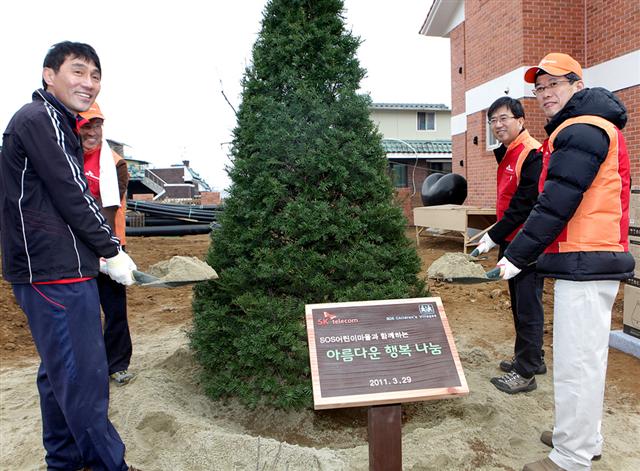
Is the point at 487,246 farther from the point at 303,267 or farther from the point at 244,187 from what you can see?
the point at 244,187

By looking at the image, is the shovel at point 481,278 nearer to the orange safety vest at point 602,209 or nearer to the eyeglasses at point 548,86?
the orange safety vest at point 602,209

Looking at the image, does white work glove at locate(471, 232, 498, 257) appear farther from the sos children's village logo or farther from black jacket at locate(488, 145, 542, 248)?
the sos children's village logo

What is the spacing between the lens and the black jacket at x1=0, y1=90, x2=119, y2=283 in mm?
2143

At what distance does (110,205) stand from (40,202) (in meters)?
1.37

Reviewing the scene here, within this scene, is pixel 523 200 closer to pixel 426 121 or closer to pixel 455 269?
pixel 455 269

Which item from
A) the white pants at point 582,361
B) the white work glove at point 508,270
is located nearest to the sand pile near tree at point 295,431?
the white pants at point 582,361

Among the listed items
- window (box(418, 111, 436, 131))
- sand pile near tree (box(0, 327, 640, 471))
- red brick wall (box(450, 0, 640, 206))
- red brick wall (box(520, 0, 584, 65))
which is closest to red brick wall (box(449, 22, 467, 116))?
red brick wall (box(450, 0, 640, 206))

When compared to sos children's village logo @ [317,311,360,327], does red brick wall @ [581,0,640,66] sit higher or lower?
higher

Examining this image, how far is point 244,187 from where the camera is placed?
3080 millimetres

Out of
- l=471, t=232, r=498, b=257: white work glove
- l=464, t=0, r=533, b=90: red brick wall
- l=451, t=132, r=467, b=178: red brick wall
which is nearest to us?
l=471, t=232, r=498, b=257: white work glove

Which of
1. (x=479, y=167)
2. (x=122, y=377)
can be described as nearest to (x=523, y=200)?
(x=122, y=377)

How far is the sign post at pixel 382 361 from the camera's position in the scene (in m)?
2.16

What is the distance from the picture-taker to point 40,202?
2186 millimetres

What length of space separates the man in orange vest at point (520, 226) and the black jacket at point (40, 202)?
2.68 meters
